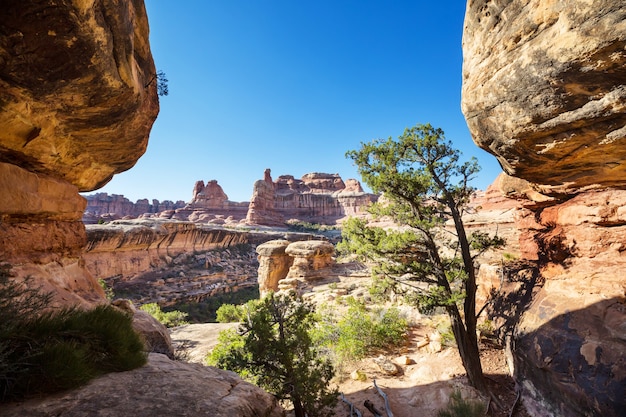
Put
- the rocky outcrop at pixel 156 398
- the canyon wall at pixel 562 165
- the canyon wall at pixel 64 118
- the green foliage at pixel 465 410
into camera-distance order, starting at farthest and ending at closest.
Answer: the green foliage at pixel 465 410
the canyon wall at pixel 64 118
the canyon wall at pixel 562 165
the rocky outcrop at pixel 156 398

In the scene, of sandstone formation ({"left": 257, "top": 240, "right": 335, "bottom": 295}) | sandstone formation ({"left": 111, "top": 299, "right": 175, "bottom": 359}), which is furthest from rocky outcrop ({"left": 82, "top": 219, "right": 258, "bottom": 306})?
sandstone formation ({"left": 111, "top": 299, "right": 175, "bottom": 359})

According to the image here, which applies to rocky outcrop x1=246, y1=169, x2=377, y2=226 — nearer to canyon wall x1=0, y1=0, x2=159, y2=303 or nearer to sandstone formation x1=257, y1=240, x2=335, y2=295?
sandstone formation x1=257, y1=240, x2=335, y2=295

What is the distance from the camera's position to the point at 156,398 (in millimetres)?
2588

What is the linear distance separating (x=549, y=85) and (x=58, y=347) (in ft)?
19.0

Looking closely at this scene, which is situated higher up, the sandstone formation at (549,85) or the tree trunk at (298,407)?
the sandstone formation at (549,85)

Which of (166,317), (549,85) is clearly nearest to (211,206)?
(166,317)

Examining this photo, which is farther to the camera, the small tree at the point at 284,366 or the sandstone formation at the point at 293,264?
the sandstone formation at the point at 293,264

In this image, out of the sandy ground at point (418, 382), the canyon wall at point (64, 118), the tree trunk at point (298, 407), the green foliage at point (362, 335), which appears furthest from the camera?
the green foliage at point (362, 335)

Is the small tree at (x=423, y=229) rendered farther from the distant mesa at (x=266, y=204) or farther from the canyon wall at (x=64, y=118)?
the distant mesa at (x=266, y=204)

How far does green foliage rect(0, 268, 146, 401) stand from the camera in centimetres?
230

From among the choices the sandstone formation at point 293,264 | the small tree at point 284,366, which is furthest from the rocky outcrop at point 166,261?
the small tree at point 284,366

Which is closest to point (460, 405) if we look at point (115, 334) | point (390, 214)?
point (390, 214)

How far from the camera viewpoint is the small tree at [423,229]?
6.27 m

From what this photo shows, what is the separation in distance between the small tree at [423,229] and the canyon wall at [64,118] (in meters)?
4.89
